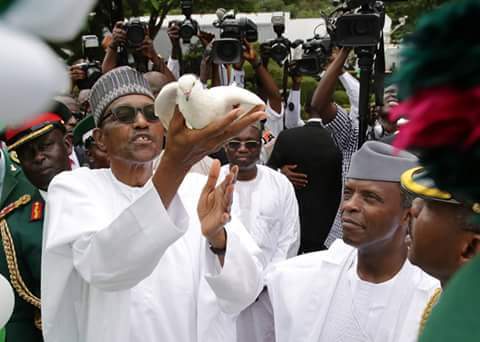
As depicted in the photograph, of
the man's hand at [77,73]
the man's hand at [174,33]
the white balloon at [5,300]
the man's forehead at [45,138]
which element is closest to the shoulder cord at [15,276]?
the man's forehead at [45,138]

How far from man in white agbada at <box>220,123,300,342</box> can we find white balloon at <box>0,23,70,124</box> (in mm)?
4256

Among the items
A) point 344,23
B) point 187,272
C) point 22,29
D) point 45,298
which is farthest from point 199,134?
point 344,23

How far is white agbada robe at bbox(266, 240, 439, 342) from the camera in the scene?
3250mm

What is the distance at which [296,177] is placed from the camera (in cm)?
602

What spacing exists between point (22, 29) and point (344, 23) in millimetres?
4568

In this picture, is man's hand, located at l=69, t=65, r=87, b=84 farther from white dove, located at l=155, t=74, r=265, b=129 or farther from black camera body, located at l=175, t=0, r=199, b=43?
white dove, located at l=155, t=74, r=265, b=129

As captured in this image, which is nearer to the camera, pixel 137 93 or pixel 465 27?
pixel 465 27

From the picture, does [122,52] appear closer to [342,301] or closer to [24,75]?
[342,301]

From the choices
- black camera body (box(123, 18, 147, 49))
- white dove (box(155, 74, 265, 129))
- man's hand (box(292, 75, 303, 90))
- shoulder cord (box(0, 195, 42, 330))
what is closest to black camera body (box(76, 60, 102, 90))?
black camera body (box(123, 18, 147, 49))

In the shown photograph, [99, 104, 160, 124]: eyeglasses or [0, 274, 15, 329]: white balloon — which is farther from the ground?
[0, 274, 15, 329]: white balloon

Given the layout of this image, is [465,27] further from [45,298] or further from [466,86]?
[45,298]

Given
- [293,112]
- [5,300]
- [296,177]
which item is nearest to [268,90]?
[293,112]

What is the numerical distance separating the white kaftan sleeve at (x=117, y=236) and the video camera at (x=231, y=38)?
3.86 metres

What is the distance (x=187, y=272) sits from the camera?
120 inches
